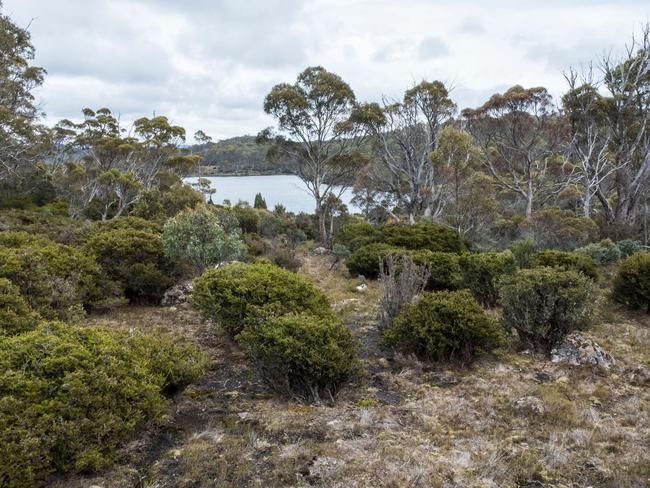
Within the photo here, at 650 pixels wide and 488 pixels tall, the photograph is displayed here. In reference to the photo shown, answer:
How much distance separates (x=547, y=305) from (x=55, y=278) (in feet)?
26.3

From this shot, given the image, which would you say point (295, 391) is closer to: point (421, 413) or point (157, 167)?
point (421, 413)

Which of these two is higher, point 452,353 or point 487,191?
point 487,191

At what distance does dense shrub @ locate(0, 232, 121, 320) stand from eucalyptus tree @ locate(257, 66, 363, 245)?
1525 centimetres

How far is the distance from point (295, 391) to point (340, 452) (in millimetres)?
1368

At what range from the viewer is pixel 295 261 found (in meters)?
14.2

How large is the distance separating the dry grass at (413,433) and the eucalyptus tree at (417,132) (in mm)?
16816

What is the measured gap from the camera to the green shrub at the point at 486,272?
372 inches

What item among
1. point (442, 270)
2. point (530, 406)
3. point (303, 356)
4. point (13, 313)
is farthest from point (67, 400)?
point (442, 270)

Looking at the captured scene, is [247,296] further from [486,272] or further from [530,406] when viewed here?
[486,272]

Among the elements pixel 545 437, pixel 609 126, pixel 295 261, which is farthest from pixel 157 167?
pixel 545 437

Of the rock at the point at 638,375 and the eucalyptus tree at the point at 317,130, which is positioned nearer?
the rock at the point at 638,375

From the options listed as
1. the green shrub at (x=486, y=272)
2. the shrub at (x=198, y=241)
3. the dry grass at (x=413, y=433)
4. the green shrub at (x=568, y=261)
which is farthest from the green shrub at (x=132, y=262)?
the green shrub at (x=568, y=261)

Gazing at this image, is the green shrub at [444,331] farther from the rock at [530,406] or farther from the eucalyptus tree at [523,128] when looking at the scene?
the eucalyptus tree at [523,128]

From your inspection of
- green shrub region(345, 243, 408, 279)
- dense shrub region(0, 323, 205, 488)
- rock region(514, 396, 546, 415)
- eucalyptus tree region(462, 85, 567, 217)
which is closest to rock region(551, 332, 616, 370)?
rock region(514, 396, 546, 415)
